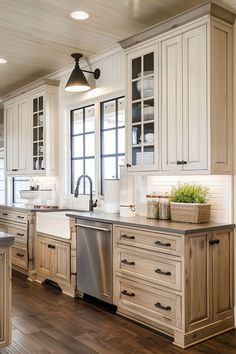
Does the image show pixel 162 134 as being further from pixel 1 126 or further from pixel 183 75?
pixel 1 126

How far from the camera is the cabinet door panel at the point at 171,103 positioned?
10.8 feet

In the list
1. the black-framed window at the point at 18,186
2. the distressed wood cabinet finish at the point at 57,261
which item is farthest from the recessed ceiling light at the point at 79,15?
the black-framed window at the point at 18,186

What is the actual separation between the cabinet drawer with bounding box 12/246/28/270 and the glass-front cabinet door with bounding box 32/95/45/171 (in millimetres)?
1153

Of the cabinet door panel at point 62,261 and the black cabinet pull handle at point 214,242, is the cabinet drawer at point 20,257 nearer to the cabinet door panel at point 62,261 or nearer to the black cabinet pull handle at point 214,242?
the cabinet door panel at point 62,261

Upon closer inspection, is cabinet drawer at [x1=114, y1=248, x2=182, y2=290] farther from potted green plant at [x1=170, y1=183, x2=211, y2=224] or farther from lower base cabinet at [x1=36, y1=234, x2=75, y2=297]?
lower base cabinet at [x1=36, y1=234, x2=75, y2=297]

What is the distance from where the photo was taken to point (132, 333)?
3104 millimetres

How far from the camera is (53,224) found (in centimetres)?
436

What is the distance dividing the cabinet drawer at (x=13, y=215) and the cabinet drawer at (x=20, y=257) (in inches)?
14.9

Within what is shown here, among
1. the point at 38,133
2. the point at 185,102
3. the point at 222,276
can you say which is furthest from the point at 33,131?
the point at 222,276

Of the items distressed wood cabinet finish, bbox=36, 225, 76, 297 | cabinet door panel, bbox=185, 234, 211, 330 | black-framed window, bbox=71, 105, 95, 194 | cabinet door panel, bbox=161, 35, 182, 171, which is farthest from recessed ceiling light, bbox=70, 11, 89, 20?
cabinet door panel, bbox=185, 234, 211, 330

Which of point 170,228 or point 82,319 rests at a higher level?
point 170,228

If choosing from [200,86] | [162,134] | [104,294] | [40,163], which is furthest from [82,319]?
[40,163]

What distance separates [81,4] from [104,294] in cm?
269

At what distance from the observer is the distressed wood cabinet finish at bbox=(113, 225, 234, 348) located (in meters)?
2.88
